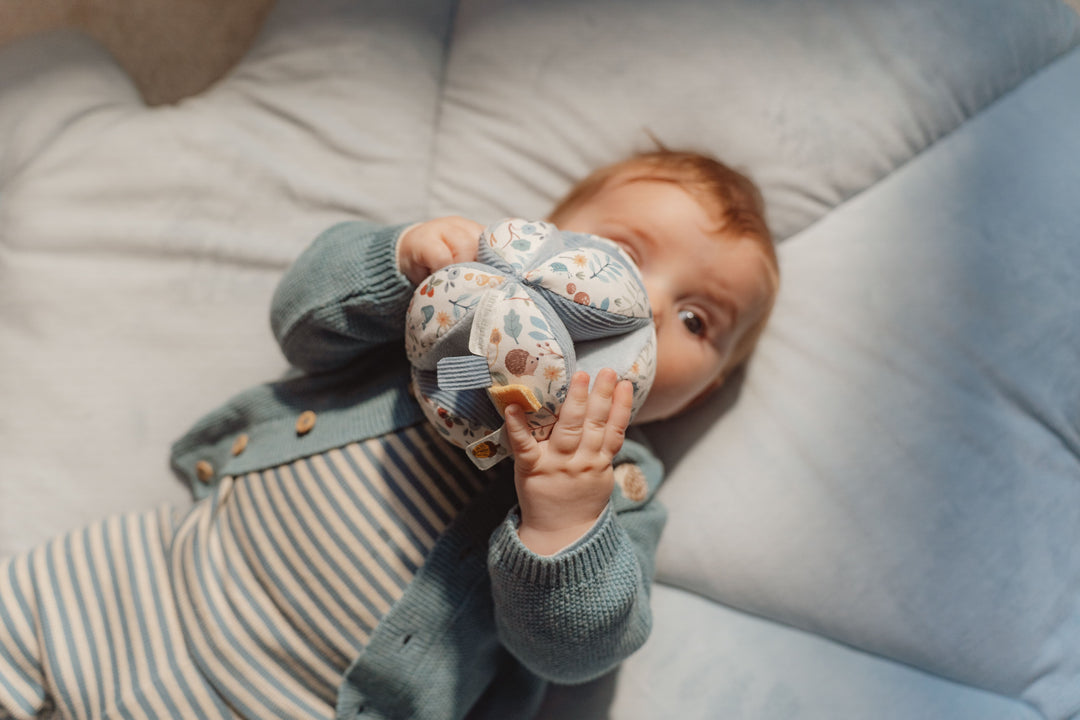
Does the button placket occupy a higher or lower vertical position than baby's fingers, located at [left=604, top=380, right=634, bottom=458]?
lower

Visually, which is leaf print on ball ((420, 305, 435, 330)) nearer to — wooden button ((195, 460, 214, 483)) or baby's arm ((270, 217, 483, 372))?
baby's arm ((270, 217, 483, 372))

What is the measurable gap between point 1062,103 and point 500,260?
900 mm

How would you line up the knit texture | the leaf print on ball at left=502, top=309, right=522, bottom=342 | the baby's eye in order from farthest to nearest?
the baby's eye
the knit texture
the leaf print on ball at left=502, top=309, right=522, bottom=342

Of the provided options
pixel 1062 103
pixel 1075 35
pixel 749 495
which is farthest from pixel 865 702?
pixel 1075 35

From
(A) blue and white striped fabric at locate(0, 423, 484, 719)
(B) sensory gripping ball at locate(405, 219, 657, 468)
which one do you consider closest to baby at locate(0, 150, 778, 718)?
(A) blue and white striped fabric at locate(0, 423, 484, 719)

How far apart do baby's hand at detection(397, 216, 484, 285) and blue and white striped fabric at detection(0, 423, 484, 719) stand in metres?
0.19

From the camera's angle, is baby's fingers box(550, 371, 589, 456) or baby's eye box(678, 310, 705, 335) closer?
baby's fingers box(550, 371, 589, 456)

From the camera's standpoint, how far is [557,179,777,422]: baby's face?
83cm

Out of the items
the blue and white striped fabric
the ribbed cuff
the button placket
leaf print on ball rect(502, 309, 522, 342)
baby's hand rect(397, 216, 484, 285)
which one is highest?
leaf print on ball rect(502, 309, 522, 342)

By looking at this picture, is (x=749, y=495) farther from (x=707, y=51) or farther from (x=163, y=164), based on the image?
(x=163, y=164)

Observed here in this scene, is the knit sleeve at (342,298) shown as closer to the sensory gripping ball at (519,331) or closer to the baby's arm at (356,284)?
the baby's arm at (356,284)

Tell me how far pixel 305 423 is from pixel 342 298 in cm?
16

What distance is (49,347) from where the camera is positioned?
0.99 meters

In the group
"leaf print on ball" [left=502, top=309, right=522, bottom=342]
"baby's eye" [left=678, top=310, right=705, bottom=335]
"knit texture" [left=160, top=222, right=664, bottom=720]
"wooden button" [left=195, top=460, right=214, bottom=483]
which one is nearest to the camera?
"leaf print on ball" [left=502, top=309, right=522, bottom=342]
